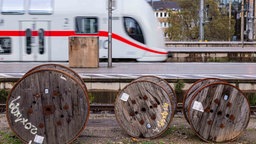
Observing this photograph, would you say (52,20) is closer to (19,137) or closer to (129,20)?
(129,20)

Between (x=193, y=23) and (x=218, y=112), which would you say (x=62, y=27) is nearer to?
(x=218, y=112)

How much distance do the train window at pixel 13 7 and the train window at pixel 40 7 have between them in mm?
398

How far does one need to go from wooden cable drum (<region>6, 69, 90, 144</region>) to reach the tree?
1992 inches

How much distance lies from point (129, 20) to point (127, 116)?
12.8m

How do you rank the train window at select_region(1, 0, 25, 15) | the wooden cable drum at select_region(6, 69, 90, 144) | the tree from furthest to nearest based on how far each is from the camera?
the tree, the train window at select_region(1, 0, 25, 15), the wooden cable drum at select_region(6, 69, 90, 144)

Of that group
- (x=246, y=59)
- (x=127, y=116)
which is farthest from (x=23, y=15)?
(x=246, y=59)

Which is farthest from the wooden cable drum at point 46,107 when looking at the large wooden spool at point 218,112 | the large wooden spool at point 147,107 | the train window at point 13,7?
the train window at point 13,7

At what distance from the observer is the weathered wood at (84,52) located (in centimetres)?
1755

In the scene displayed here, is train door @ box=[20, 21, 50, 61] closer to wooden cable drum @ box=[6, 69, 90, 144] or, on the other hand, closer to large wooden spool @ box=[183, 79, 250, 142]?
wooden cable drum @ box=[6, 69, 90, 144]

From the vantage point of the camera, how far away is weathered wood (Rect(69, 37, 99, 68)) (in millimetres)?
17547

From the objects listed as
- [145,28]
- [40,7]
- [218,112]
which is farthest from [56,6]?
[218,112]

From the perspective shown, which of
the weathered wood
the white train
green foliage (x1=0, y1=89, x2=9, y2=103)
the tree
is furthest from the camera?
the tree

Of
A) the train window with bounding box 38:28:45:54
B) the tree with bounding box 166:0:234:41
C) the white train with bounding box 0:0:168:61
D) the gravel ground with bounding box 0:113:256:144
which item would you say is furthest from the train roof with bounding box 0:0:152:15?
the tree with bounding box 166:0:234:41

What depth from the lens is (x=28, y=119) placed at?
23.6ft
